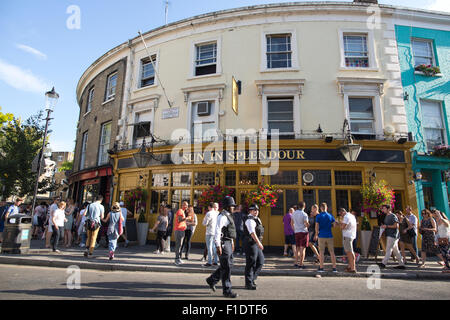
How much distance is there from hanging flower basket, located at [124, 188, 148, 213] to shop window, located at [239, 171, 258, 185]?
4841 mm

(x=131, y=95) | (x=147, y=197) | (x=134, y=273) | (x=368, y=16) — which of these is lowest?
(x=134, y=273)

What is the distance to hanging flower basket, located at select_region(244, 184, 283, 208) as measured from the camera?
10.2 m

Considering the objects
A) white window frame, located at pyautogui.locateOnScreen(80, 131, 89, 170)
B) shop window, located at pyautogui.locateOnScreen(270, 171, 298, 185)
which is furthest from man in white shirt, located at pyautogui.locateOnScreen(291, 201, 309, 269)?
white window frame, located at pyautogui.locateOnScreen(80, 131, 89, 170)

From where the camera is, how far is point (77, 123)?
20281mm

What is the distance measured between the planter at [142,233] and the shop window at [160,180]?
2002 mm

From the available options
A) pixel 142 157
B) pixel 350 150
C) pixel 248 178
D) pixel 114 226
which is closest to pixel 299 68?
pixel 350 150

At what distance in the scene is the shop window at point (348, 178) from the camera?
1104 cm

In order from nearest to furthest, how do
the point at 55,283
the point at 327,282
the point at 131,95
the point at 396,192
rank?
the point at 55,283 < the point at 327,282 < the point at 396,192 < the point at 131,95

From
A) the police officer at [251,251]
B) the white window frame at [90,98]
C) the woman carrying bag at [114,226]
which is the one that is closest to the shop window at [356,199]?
the police officer at [251,251]

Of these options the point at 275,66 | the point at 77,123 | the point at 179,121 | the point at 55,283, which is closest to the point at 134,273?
the point at 55,283

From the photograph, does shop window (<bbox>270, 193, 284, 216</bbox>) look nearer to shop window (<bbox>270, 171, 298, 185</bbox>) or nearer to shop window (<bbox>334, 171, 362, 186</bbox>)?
shop window (<bbox>270, 171, 298, 185</bbox>)

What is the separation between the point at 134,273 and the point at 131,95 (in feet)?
35.4

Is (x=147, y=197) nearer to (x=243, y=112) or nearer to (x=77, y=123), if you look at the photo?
(x=243, y=112)
